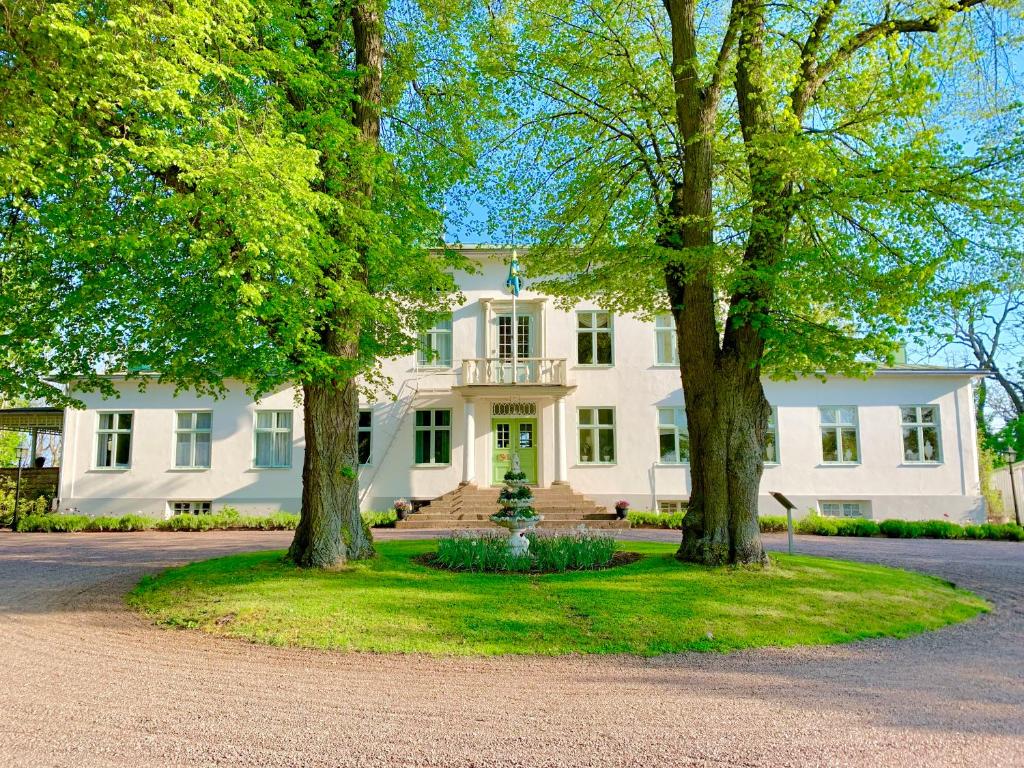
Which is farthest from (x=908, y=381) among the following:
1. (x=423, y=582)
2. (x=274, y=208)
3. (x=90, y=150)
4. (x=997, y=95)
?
(x=90, y=150)

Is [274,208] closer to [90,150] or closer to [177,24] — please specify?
[177,24]

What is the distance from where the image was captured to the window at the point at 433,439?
69.6ft

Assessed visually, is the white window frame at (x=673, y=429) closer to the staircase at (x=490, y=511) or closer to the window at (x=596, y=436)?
the window at (x=596, y=436)

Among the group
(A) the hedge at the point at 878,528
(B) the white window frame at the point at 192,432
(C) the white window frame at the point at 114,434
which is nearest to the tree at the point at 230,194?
(A) the hedge at the point at 878,528

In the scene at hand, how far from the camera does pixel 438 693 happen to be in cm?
493

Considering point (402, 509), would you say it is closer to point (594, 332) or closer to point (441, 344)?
point (441, 344)

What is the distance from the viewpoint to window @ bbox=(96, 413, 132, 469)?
859 inches

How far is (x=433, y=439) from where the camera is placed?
21234mm

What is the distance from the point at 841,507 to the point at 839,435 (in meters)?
2.21

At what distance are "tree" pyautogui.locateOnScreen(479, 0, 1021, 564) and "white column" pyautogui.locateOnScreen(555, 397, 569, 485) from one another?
7.87 meters

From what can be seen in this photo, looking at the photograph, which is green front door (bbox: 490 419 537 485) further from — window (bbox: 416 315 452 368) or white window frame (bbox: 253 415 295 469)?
white window frame (bbox: 253 415 295 469)

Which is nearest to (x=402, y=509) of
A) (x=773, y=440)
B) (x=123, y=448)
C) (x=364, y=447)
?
(x=364, y=447)

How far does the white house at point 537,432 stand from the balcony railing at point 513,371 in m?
0.05

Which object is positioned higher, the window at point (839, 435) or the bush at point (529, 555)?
the window at point (839, 435)
